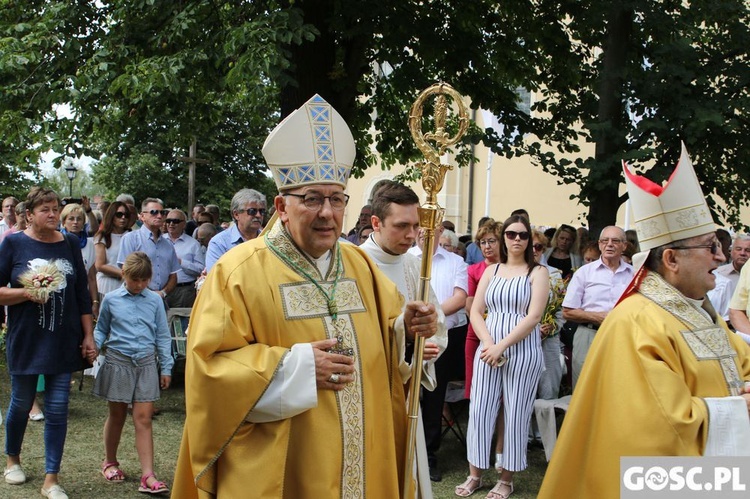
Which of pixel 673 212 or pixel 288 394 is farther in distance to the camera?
pixel 673 212

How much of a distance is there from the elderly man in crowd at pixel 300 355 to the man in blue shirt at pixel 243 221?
3.35 metres

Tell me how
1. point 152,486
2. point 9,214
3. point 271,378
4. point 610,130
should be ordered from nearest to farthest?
point 271,378
point 152,486
point 610,130
point 9,214

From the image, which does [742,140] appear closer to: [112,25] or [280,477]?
[112,25]

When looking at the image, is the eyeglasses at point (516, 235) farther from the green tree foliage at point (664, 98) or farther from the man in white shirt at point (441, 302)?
the green tree foliage at point (664, 98)

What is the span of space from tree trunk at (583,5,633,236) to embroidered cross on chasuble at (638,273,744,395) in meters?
6.11

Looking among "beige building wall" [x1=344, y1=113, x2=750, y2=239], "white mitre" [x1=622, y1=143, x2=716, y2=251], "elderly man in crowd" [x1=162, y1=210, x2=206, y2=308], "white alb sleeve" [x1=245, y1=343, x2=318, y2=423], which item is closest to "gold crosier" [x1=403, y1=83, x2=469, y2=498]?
"white alb sleeve" [x1=245, y1=343, x2=318, y2=423]

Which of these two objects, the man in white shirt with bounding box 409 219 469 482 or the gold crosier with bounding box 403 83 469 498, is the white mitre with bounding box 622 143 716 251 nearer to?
the gold crosier with bounding box 403 83 469 498

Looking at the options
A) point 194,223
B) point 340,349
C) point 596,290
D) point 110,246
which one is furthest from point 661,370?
point 194,223

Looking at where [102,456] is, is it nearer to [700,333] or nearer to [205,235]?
[205,235]

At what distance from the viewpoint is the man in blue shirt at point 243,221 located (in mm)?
7121

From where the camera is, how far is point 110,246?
347 inches

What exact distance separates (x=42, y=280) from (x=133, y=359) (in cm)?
97

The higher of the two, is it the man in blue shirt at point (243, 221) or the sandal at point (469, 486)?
the man in blue shirt at point (243, 221)

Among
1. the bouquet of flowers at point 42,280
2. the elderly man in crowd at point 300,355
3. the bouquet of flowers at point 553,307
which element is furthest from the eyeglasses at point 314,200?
the bouquet of flowers at point 553,307
